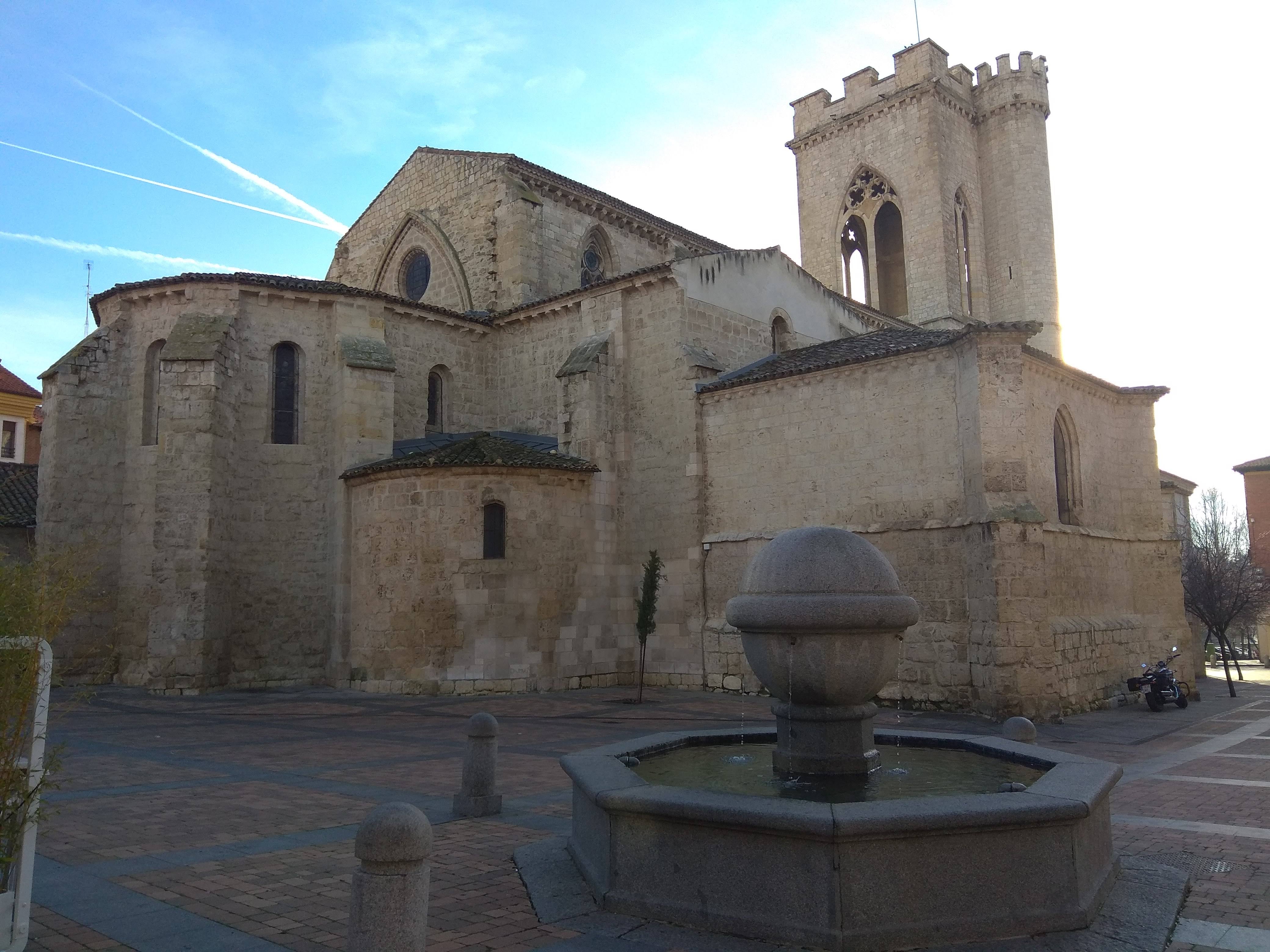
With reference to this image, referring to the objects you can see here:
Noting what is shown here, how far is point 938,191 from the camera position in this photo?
35969mm

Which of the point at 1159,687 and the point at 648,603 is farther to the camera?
the point at 648,603

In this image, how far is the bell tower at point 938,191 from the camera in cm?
3641

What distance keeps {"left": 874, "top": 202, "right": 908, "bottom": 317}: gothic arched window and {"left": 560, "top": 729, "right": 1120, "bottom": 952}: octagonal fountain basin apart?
36.6 meters

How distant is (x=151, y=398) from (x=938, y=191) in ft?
95.5

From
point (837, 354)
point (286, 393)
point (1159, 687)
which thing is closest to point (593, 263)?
point (286, 393)

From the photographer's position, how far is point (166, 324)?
Answer: 2158cm

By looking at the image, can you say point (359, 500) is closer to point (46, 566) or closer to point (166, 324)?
point (166, 324)

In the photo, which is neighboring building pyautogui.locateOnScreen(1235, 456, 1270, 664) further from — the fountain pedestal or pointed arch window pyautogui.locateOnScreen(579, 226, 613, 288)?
the fountain pedestal

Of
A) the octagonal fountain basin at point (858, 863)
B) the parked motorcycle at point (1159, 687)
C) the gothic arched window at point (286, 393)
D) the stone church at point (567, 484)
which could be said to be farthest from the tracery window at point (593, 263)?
the octagonal fountain basin at point (858, 863)

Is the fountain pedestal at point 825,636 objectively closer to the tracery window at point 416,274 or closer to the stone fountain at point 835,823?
the stone fountain at point 835,823

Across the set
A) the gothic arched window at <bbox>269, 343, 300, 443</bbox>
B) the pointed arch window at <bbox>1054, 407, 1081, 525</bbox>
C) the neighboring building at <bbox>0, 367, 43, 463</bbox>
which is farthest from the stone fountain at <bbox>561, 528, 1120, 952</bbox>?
the neighboring building at <bbox>0, 367, 43, 463</bbox>

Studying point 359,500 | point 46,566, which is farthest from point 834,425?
point 46,566

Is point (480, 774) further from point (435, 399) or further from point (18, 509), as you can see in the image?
point (18, 509)

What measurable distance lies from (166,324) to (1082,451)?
826 inches
